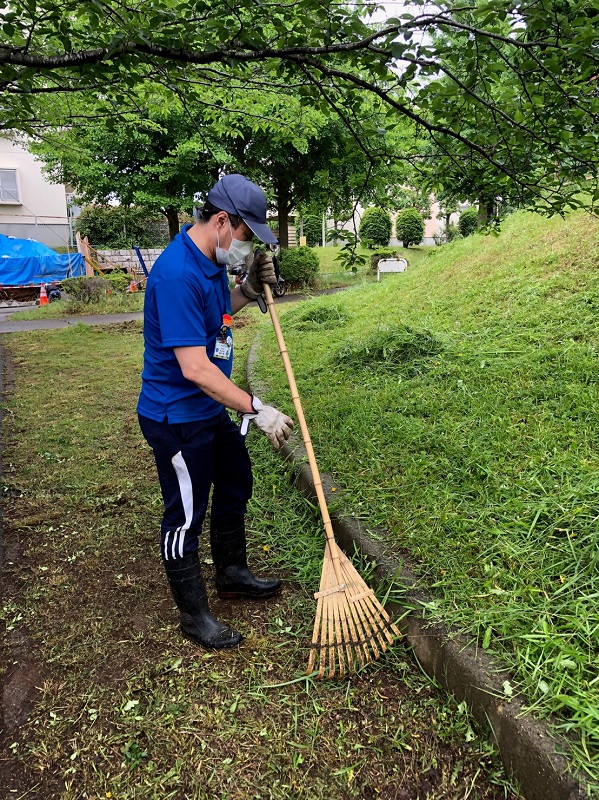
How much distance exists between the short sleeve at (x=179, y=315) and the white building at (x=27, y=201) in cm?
2800

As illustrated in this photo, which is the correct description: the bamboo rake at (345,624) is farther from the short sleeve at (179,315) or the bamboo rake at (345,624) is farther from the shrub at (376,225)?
the shrub at (376,225)

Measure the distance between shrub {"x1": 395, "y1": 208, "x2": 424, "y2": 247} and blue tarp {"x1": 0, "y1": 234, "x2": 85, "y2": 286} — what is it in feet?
49.0

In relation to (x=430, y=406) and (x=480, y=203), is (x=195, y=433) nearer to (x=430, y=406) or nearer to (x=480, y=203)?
(x=430, y=406)

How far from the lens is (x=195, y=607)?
8.05ft

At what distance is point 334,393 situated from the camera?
186 inches

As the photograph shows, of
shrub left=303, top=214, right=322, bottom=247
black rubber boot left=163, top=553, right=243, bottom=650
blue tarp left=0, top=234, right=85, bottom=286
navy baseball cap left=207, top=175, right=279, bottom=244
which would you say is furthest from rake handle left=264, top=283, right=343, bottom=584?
shrub left=303, top=214, right=322, bottom=247

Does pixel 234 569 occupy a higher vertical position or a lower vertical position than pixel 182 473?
lower

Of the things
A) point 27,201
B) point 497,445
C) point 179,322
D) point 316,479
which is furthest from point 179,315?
point 27,201

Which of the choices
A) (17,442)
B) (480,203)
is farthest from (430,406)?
(17,442)

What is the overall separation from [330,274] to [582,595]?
2045 cm

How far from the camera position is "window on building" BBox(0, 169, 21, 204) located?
86.5ft

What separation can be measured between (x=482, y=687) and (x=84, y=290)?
574 inches

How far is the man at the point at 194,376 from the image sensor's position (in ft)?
7.06

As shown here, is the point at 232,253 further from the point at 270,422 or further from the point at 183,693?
the point at 183,693
